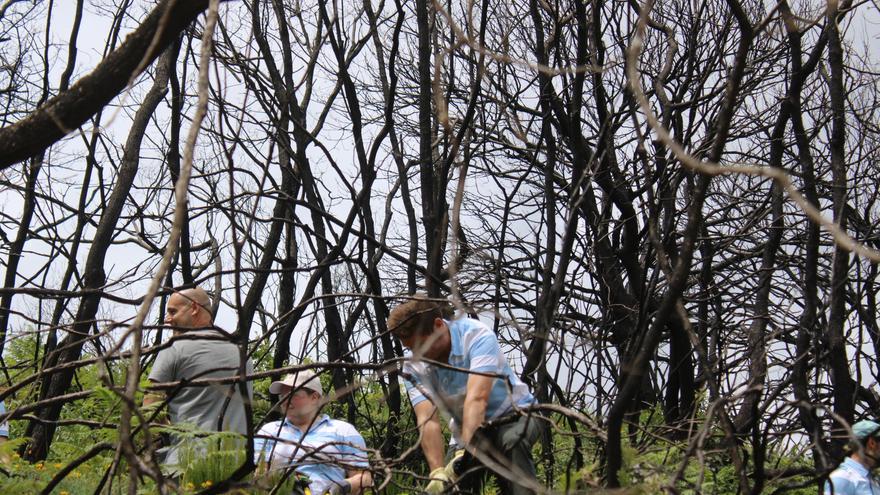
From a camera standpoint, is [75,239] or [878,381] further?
[75,239]

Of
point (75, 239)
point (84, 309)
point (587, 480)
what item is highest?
point (75, 239)

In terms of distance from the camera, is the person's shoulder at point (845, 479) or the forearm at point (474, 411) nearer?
the forearm at point (474, 411)

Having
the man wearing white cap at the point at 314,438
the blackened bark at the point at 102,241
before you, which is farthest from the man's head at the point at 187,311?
the blackened bark at the point at 102,241

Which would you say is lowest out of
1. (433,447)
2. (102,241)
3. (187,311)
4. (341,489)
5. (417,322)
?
Answer: (341,489)

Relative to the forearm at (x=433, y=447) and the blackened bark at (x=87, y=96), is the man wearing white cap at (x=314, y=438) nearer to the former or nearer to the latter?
the forearm at (x=433, y=447)

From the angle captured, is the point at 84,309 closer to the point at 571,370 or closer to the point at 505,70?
the point at 571,370

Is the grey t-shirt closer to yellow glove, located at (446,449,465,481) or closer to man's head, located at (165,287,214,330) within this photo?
man's head, located at (165,287,214,330)

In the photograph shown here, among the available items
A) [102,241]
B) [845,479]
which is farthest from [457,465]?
[102,241]

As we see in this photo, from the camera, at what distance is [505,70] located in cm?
1011

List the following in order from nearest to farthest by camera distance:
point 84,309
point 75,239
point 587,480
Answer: point 587,480, point 84,309, point 75,239

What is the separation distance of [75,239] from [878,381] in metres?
7.60

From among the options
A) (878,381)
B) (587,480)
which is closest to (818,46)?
(587,480)

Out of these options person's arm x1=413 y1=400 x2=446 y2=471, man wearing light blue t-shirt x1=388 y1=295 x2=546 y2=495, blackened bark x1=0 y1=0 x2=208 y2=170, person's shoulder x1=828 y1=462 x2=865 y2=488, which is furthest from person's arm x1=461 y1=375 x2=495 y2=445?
person's shoulder x1=828 y1=462 x2=865 y2=488

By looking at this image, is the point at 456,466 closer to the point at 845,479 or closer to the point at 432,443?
the point at 432,443
